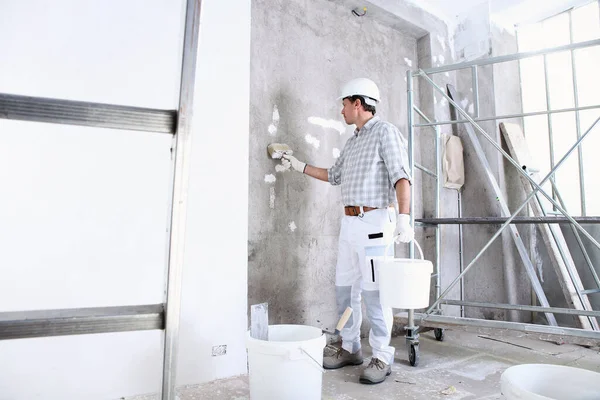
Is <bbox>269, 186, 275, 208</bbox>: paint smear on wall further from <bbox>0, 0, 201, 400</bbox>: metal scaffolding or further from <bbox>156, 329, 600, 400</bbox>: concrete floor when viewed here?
<bbox>0, 0, 201, 400</bbox>: metal scaffolding

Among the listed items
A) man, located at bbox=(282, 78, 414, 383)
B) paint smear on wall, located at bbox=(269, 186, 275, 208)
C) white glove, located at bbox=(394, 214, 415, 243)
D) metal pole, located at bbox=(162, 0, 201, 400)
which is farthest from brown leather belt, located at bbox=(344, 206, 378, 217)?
metal pole, located at bbox=(162, 0, 201, 400)

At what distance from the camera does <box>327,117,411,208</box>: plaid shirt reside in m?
2.22

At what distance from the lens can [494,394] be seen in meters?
1.92

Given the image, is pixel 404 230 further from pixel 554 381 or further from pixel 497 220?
pixel 554 381

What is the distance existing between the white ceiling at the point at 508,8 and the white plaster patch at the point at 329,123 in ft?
4.49

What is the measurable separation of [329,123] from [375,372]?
1.63 meters

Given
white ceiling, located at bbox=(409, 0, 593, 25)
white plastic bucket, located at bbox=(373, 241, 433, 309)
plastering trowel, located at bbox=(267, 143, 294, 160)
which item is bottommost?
white plastic bucket, located at bbox=(373, 241, 433, 309)

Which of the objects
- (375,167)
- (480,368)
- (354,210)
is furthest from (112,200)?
(480,368)

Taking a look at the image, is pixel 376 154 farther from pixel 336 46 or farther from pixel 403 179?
pixel 336 46

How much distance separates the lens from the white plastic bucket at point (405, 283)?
1935 millimetres

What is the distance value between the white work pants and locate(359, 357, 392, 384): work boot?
38 mm

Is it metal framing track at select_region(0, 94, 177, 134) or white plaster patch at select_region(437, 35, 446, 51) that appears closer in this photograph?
metal framing track at select_region(0, 94, 177, 134)

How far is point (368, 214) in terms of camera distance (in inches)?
89.2

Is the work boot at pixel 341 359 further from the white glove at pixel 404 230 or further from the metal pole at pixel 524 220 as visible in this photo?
the metal pole at pixel 524 220
